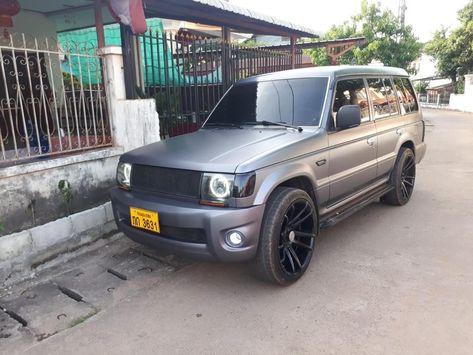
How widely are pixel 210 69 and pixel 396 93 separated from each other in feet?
10.4

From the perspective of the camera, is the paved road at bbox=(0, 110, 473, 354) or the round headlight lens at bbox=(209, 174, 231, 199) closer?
the paved road at bbox=(0, 110, 473, 354)

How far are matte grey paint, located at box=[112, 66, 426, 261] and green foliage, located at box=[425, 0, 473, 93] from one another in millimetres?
20684

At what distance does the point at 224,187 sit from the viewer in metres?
2.94

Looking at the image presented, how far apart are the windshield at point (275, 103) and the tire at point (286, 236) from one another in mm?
899

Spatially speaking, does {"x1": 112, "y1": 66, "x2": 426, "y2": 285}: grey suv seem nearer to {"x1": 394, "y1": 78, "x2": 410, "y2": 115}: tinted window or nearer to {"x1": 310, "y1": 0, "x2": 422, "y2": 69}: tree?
{"x1": 394, "y1": 78, "x2": 410, "y2": 115}: tinted window

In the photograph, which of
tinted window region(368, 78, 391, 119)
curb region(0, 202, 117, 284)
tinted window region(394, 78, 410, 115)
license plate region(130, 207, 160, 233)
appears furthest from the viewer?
tinted window region(394, 78, 410, 115)

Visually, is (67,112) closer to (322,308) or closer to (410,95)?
(322,308)

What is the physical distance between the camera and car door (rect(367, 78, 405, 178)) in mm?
4687

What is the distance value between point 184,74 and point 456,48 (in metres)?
21.4

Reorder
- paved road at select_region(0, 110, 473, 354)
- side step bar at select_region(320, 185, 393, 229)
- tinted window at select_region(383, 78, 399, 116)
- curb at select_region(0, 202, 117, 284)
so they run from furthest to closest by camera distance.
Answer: tinted window at select_region(383, 78, 399, 116)
side step bar at select_region(320, 185, 393, 229)
curb at select_region(0, 202, 117, 284)
paved road at select_region(0, 110, 473, 354)

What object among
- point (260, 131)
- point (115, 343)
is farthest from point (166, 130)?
point (115, 343)

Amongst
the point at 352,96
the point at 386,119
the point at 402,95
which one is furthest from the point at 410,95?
the point at 352,96

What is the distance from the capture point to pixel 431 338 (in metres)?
2.59

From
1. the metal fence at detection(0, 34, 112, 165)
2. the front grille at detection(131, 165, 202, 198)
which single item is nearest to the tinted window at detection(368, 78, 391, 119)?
the front grille at detection(131, 165, 202, 198)
